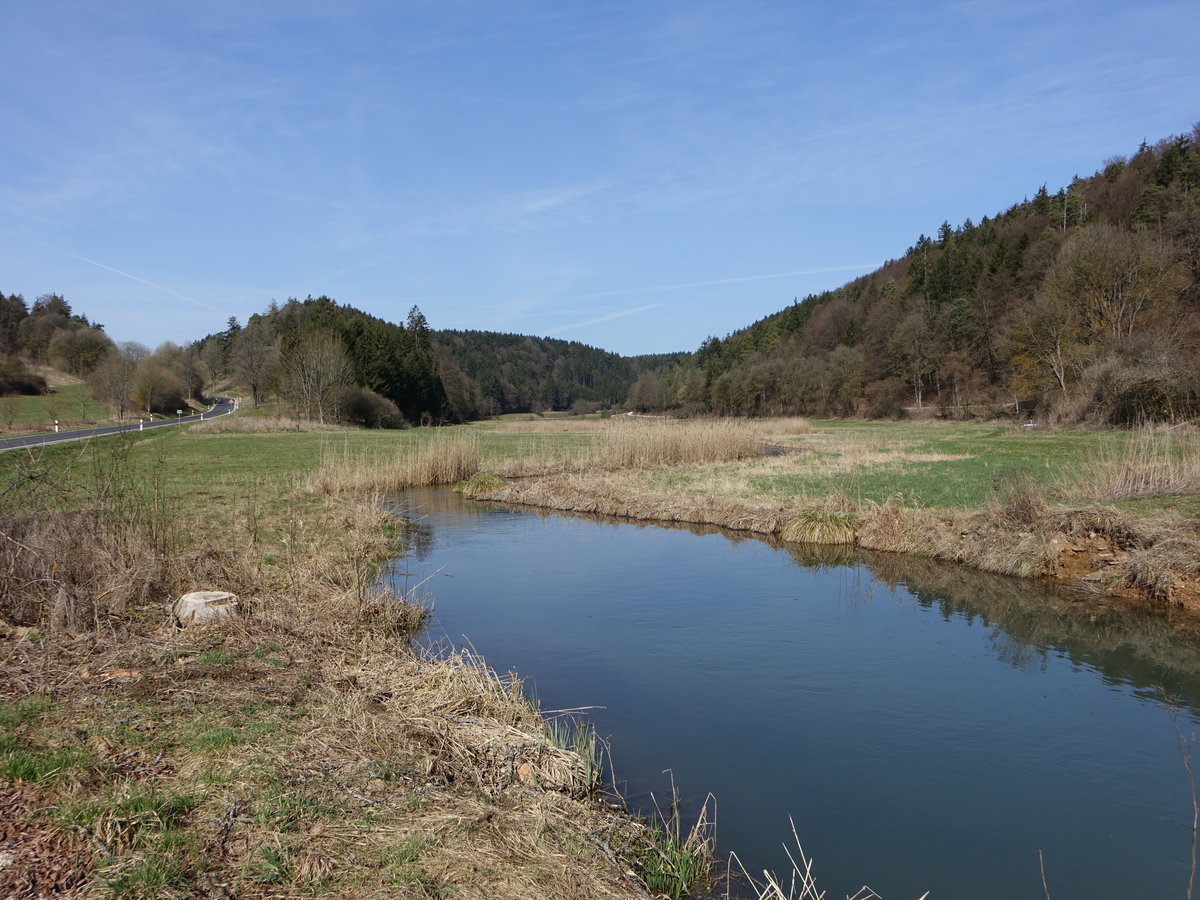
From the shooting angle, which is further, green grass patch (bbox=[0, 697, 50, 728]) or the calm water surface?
the calm water surface

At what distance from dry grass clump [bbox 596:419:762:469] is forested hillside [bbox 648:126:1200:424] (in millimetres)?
15202

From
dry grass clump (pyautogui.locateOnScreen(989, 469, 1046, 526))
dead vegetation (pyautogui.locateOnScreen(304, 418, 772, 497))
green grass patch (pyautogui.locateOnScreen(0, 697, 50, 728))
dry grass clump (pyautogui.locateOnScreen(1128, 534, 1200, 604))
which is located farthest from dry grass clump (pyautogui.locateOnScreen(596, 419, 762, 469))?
green grass patch (pyautogui.locateOnScreen(0, 697, 50, 728))

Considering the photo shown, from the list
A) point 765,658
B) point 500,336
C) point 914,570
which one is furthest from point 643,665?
point 500,336

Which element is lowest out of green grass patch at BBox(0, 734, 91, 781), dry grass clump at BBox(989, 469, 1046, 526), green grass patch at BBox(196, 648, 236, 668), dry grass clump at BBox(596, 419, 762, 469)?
green grass patch at BBox(196, 648, 236, 668)

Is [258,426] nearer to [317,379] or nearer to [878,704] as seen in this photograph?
[317,379]

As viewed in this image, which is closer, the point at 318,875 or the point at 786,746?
the point at 318,875

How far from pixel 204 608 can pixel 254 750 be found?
311 cm

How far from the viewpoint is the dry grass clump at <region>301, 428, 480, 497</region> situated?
19250mm

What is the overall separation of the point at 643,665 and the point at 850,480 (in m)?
13.5

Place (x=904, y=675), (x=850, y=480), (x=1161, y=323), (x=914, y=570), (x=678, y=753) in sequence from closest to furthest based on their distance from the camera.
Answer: (x=678, y=753)
(x=904, y=675)
(x=914, y=570)
(x=850, y=480)
(x=1161, y=323)

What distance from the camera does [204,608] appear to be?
7145 millimetres

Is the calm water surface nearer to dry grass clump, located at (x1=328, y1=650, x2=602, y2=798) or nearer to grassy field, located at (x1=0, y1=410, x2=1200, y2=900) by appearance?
dry grass clump, located at (x1=328, y1=650, x2=602, y2=798)

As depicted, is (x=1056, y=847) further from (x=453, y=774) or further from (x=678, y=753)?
(x=453, y=774)

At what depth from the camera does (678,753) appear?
612cm
